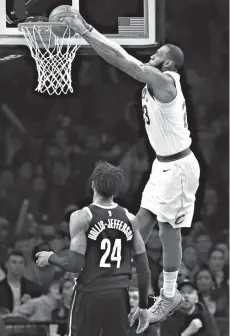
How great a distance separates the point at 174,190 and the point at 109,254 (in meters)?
1.36

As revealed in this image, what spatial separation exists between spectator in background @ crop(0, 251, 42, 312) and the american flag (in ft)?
9.79

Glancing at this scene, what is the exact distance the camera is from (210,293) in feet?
31.6

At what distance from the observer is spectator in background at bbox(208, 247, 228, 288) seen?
984cm

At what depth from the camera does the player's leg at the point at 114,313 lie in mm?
5812

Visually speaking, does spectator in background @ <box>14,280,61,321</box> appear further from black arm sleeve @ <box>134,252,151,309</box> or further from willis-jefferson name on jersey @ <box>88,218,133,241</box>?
willis-jefferson name on jersey @ <box>88,218,133,241</box>

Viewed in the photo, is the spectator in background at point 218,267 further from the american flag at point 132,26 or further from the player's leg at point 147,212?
the american flag at point 132,26

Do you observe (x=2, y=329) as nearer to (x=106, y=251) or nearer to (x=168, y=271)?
(x=168, y=271)

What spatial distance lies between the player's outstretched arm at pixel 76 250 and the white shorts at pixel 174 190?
1.30 metres

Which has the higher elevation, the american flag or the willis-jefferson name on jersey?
the american flag

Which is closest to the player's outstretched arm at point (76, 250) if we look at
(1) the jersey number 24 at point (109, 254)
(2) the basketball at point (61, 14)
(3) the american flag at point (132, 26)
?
(1) the jersey number 24 at point (109, 254)

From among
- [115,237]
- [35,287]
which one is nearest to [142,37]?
[115,237]

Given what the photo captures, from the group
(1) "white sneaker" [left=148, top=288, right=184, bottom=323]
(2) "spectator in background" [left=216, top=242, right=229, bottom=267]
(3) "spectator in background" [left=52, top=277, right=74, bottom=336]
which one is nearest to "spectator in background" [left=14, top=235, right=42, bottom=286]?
(3) "spectator in background" [left=52, top=277, right=74, bottom=336]

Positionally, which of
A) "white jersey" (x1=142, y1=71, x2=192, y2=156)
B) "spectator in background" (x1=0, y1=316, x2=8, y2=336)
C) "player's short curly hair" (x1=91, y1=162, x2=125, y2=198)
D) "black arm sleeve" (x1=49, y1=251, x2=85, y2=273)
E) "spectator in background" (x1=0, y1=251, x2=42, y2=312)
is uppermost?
"white jersey" (x1=142, y1=71, x2=192, y2=156)

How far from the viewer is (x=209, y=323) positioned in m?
8.79
